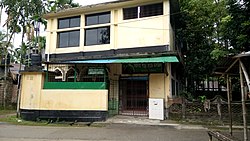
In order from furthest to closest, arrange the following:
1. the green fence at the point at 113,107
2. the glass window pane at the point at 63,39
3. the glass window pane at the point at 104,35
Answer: the glass window pane at the point at 63,39 → the glass window pane at the point at 104,35 → the green fence at the point at 113,107

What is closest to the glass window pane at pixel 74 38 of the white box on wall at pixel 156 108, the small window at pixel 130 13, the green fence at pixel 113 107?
the small window at pixel 130 13

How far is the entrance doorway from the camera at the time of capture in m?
14.0

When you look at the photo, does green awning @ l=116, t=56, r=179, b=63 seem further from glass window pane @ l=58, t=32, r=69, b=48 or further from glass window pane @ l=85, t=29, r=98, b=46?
glass window pane @ l=58, t=32, r=69, b=48

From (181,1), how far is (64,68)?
11601mm

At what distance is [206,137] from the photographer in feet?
28.4

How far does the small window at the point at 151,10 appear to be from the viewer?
Result: 14.4 metres

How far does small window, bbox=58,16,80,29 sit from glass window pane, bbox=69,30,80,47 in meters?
0.54

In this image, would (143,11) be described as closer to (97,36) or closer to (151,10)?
(151,10)

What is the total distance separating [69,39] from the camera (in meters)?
16.9

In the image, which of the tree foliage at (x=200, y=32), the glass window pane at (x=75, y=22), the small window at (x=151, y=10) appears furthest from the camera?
the tree foliage at (x=200, y=32)

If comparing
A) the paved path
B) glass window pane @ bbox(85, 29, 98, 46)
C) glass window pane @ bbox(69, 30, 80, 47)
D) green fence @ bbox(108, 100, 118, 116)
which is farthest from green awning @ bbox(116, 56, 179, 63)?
glass window pane @ bbox(69, 30, 80, 47)

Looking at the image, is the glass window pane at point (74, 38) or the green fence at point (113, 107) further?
the glass window pane at point (74, 38)

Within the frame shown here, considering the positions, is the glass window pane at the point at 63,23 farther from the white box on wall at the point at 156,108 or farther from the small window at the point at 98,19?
the white box on wall at the point at 156,108

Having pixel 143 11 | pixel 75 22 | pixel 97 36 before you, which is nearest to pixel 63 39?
pixel 75 22
